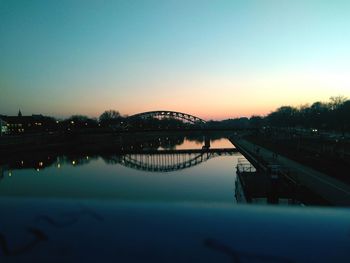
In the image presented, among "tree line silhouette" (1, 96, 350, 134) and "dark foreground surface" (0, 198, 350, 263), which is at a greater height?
"tree line silhouette" (1, 96, 350, 134)

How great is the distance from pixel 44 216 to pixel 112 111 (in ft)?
348

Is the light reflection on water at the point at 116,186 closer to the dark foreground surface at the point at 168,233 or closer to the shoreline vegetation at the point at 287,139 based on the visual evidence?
the shoreline vegetation at the point at 287,139

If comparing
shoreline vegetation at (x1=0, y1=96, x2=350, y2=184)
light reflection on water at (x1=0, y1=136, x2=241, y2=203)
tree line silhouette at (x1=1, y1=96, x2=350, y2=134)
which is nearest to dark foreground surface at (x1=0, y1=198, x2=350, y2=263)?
light reflection on water at (x1=0, y1=136, x2=241, y2=203)

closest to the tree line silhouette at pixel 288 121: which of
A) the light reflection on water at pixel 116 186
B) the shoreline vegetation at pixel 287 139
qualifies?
the shoreline vegetation at pixel 287 139

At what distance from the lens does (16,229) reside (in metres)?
1.99

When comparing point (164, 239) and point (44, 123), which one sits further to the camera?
point (44, 123)

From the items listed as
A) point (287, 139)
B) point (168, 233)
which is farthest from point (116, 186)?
point (287, 139)

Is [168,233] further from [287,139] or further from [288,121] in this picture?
[288,121]

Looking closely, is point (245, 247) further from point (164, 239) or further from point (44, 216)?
point (44, 216)

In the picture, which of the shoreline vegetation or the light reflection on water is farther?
the shoreline vegetation

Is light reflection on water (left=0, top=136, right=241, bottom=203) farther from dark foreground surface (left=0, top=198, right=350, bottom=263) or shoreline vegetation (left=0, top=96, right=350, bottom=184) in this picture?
dark foreground surface (left=0, top=198, right=350, bottom=263)

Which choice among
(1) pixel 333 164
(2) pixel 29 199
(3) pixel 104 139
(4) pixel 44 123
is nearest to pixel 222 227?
(2) pixel 29 199

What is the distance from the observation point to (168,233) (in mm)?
1910

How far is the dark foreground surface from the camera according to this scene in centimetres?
165
